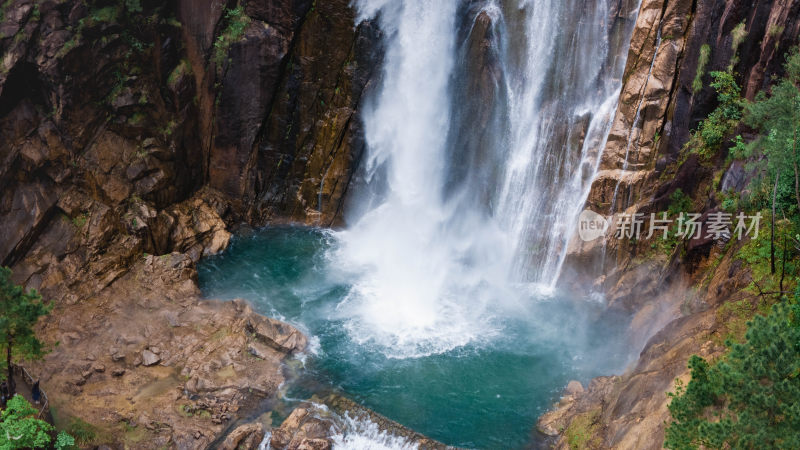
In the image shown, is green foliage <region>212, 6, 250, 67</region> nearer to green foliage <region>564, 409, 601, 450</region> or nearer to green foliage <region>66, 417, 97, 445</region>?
green foliage <region>66, 417, 97, 445</region>

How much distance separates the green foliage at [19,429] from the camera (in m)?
16.4

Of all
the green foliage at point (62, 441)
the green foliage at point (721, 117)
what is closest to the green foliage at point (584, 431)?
the green foliage at point (721, 117)

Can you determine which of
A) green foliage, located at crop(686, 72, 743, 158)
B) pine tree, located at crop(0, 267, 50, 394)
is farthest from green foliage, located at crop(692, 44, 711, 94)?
pine tree, located at crop(0, 267, 50, 394)

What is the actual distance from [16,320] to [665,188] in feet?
80.1

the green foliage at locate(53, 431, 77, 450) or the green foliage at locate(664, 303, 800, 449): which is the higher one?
the green foliage at locate(664, 303, 800, 449)

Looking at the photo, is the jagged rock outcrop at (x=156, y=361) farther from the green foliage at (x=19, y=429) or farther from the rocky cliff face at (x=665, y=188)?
the rocky cliff face at (x=665, y=188)

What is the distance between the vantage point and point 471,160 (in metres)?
32.2

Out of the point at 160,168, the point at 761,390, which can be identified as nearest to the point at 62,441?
the point at 160,168

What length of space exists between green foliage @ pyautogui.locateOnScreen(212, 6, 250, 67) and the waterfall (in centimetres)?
620

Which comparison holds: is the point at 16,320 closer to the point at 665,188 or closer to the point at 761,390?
the point at 761,390

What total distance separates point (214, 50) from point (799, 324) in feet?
94.4

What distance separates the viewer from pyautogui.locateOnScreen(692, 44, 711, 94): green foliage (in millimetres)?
23203

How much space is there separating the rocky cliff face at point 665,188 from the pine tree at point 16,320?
56.8 ft

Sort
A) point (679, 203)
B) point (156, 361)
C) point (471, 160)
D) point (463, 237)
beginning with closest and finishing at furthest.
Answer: point (156, 361)
point (679, 203)
point (471, 160)
point (463, 237)
